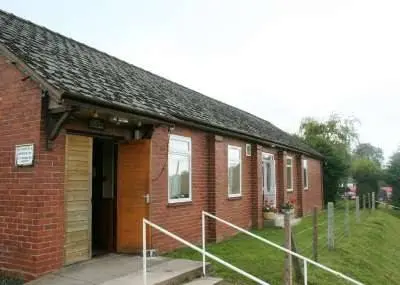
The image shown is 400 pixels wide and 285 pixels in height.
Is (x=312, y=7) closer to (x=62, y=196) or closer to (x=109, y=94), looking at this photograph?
(x=109, y=94)

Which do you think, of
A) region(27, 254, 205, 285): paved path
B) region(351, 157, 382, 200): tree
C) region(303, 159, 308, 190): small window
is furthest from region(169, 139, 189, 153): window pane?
region(351, 157, 382, 200): tree

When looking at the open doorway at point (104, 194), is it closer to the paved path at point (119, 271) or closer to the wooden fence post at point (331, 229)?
the paved path at point (119, 271)

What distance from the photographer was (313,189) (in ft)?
84.5

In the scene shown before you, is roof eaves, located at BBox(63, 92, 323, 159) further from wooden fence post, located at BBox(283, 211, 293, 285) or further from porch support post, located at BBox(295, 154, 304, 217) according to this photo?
porch support post, located at BBox(295, 154, 304, 217)

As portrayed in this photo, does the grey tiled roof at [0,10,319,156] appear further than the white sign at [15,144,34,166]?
Yes

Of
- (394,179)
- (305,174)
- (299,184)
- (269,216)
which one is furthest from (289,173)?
(394,179)

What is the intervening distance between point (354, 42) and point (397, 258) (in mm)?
8227

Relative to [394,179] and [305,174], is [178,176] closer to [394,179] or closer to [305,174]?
[305,174]

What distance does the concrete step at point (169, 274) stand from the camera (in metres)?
6.57

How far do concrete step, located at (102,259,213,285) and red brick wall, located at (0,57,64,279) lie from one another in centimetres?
124

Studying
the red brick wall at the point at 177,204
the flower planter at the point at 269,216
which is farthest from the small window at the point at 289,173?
the red brick wall at the point at 177,204

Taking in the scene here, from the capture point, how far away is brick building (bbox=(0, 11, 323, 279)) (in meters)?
6.84

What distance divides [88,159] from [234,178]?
674cm

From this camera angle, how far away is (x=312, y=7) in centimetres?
1211
